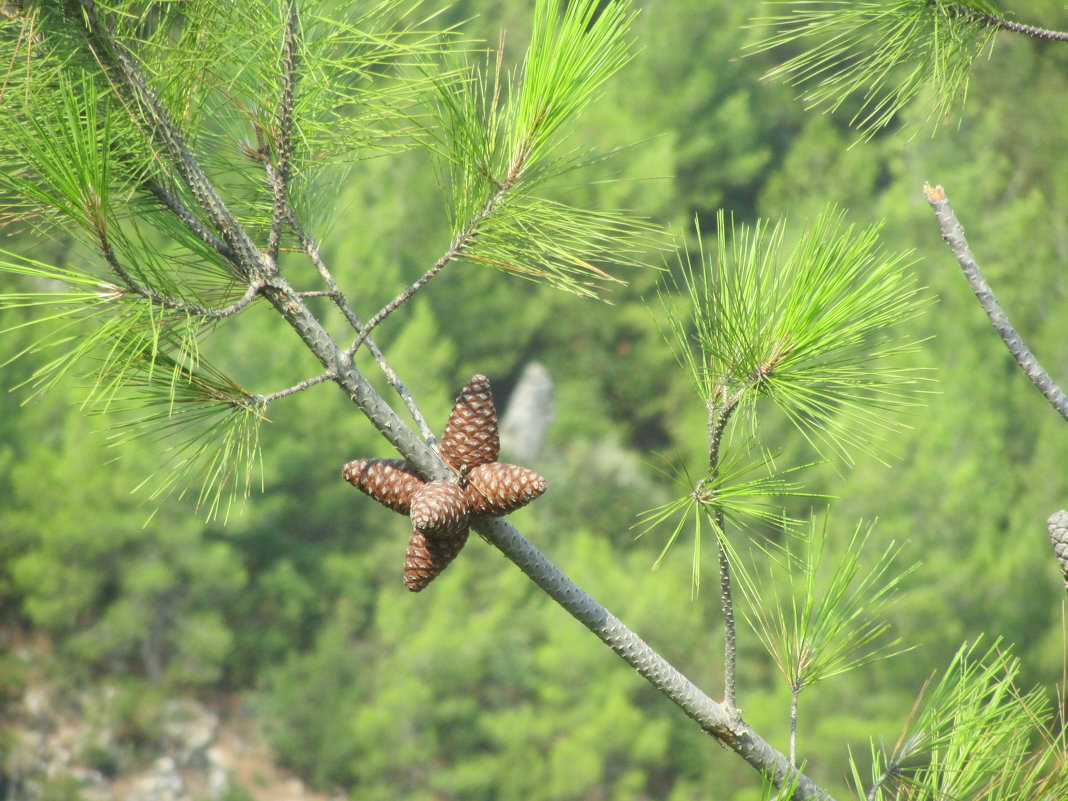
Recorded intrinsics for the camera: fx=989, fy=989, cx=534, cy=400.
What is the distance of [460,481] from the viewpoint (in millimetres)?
866

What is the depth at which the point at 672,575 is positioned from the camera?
43.7 feet

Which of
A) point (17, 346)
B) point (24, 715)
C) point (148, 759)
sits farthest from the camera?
point (148, 759)

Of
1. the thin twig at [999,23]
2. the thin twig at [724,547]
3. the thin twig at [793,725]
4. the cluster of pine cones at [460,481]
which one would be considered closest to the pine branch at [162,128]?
the cluster of pine cones at [460,481]

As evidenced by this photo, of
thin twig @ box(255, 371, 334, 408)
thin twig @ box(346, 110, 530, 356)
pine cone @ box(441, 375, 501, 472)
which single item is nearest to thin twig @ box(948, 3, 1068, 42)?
thin twig @ box(346, 110, 530, 356)

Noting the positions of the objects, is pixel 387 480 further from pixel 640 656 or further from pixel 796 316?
pixel 796 316

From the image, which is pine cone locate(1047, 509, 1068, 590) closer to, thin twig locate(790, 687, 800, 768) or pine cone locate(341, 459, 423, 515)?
thin twig locate(790, 687, 800, 768)

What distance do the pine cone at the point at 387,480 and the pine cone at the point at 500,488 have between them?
0.06m

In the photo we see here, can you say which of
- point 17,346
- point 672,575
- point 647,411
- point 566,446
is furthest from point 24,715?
point 647,411

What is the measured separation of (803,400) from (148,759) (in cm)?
1180

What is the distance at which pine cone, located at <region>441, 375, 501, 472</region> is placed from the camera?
A: 0.89 meters

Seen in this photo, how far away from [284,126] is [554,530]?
14.2 meters

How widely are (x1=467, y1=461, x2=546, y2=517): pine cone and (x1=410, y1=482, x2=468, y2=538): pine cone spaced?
1 cm

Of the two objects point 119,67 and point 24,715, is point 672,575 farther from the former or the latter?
point 119,67

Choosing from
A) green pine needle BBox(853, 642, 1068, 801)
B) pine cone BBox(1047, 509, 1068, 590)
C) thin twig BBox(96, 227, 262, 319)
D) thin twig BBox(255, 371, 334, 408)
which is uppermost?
thin twig BBox(96, 227, 262, 319)
